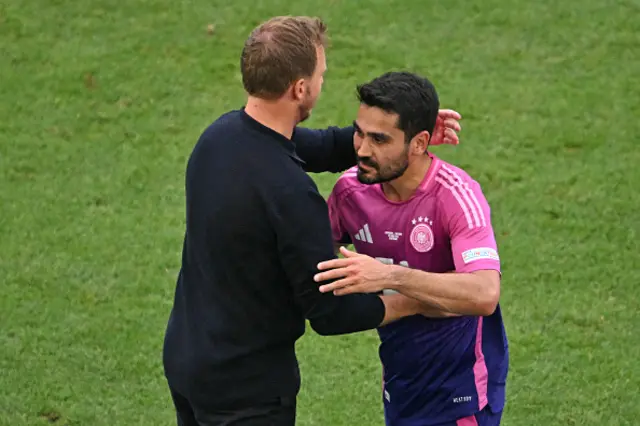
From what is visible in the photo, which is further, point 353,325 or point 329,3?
point 329,3

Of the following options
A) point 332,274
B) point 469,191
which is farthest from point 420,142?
point 332,274

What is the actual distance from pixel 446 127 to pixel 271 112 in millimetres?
1099

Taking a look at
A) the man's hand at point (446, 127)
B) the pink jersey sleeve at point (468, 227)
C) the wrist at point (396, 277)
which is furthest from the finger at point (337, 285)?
the man's hand at point (446, 127)

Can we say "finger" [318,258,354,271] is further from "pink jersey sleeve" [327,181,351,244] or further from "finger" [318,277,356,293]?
"pink jersey sleeve" [327,181,351,244]

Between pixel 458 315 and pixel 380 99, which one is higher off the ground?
pixel 380 99

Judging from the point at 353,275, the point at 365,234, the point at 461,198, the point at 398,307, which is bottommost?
the point at 398,307

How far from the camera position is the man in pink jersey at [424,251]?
394 cm

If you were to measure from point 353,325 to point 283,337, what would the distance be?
10.7 inches

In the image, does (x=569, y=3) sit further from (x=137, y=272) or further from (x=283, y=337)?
(x=283, y=337)

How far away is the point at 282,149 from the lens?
363 centimetres

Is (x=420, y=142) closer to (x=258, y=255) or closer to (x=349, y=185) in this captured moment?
(x=349, y=185)

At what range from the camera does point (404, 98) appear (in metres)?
4.08

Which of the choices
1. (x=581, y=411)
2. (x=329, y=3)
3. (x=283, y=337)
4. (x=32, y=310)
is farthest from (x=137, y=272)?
(x=329, y=3)

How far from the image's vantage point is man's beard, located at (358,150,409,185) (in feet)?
13.4
